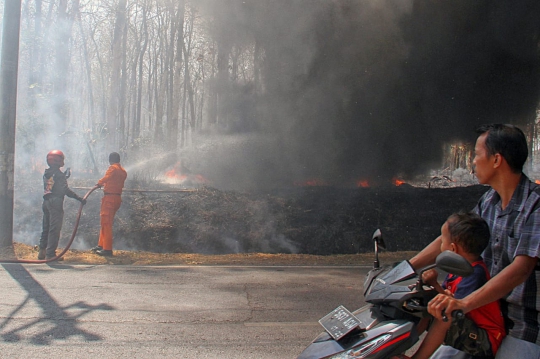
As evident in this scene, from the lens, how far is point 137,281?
5.70 metres

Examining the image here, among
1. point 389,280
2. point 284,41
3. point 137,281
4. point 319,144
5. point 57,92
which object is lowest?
point 137,281

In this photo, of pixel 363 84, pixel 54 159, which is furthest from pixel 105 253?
pixel 363 84

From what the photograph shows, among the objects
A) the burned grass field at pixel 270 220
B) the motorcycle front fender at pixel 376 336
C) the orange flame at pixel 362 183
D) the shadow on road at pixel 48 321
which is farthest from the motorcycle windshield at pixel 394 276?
the orange flame at pixel 362 183

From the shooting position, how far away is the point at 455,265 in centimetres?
180

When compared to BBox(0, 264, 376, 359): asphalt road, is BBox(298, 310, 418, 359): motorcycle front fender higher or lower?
higher

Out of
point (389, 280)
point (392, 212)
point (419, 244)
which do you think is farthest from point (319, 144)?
point (389, 280)

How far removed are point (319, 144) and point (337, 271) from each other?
361 inches

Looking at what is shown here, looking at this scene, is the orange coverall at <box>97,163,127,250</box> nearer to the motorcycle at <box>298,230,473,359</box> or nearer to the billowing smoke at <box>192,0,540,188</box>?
the motorcycle at <box>298,230,473,359</box>

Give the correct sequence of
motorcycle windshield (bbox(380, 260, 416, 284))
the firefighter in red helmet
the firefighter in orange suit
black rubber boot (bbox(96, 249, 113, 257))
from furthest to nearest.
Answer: the firefighter in orange suit, black rubber boot (bbox(96, 249, 113, 257)), the firefighter in red helmet, motorcycle windshield (bbox(380, 260, 416, 284))

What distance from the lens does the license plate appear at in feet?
6.82

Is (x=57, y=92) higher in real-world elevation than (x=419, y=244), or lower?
higher

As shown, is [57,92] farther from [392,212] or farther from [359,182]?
Answer: [392,212]

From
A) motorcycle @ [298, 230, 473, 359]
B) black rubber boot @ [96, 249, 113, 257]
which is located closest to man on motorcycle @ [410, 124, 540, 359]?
motorcycle @ [298, 230, 473, 359]

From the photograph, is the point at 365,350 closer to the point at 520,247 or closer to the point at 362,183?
the point at 520,247
